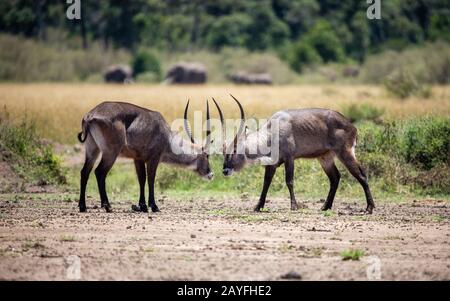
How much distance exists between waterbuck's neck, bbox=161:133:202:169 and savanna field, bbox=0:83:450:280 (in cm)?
64

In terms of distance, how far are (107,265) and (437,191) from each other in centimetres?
766

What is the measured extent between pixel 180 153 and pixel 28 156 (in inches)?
150

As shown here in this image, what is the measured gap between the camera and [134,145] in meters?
12.8

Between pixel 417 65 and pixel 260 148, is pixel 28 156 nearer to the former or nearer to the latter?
pixel 260 148

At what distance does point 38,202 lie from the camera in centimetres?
1362

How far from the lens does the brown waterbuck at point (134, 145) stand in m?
12.4

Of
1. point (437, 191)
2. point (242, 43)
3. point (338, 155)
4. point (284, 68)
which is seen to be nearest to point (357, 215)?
point (338, 155)

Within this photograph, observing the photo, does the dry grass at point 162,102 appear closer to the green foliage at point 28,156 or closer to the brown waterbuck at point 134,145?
the green foliage at point 28,156

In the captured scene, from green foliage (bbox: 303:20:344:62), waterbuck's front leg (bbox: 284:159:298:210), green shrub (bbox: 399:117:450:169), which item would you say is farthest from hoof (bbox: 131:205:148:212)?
green foliage (bbox: 303:20:344:62)

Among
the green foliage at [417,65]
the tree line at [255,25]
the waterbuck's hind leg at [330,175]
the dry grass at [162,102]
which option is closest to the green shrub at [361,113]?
the dry grass at [162,102]

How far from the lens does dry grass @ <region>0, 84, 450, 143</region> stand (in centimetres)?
2084

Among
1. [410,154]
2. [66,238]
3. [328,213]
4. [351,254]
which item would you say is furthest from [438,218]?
[66,238]
